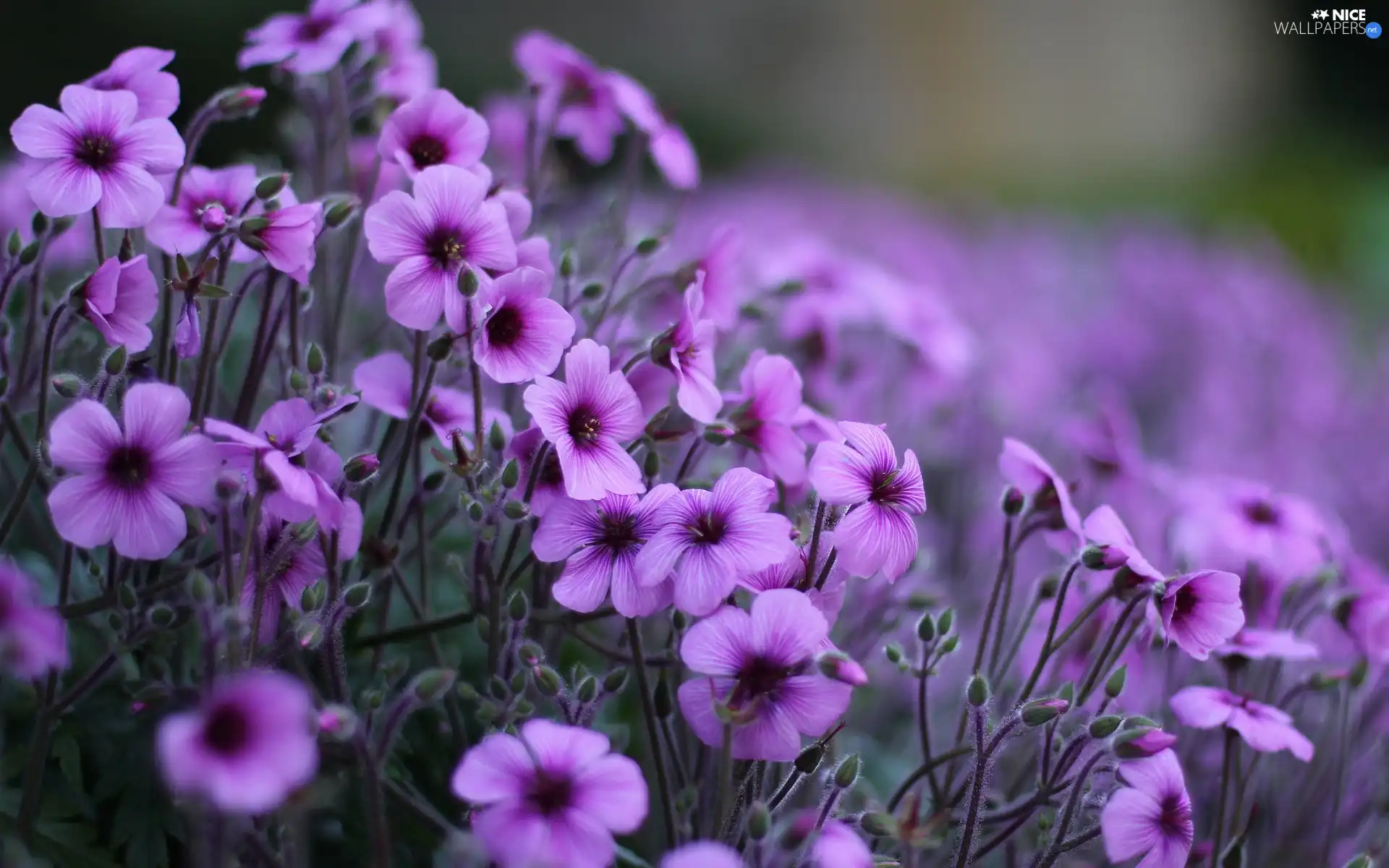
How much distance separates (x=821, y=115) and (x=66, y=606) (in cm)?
1232

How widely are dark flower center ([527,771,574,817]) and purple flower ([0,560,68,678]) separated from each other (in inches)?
14.1

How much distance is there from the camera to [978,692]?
3.21 ft

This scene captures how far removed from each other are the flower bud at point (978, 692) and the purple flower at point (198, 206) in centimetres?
83

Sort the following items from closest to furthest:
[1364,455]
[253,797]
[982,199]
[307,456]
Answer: [253,797]
[307,456]
[1364,455]
[982,199]

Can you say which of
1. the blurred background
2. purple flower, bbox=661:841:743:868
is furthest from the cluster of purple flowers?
the blurred background

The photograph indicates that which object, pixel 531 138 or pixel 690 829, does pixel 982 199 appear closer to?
pixel 531 138

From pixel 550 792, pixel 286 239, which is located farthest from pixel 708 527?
pixel 286 239

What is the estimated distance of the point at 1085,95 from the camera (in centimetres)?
1467

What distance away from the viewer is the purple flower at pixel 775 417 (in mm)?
1127

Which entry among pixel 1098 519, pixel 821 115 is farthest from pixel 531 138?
pixel 821 115

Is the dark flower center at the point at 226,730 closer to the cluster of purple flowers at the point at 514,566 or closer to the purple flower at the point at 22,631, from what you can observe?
the cluster of purple flowers at the point at 514,566

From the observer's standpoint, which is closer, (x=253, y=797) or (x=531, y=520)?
(x=253, y=797)

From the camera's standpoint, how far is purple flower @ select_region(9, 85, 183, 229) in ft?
3.33

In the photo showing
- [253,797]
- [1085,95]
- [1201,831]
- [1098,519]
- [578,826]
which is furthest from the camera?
[1085,95]
